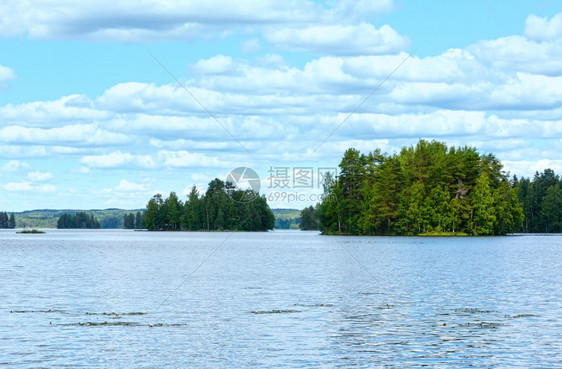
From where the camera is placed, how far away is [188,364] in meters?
26.7

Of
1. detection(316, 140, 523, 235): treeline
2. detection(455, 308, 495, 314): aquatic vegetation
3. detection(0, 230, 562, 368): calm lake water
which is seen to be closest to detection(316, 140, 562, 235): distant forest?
detection(316, 140, 523, 235): treeline

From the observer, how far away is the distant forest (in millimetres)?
181625

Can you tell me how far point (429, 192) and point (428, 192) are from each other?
0.64 meters

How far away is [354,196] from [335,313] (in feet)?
523

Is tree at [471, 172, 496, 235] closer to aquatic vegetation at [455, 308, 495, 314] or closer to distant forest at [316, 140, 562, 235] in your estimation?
distant forest at [316, 140, 562, 235]

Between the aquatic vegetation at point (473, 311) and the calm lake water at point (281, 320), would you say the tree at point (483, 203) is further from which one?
the aquatic vegetation at point (473, 311)

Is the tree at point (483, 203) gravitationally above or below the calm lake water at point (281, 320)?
above

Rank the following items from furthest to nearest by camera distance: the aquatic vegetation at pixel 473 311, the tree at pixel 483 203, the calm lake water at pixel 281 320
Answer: the tree at pixel 483 203, the aquatic vegetation at pixel 473 311, the calm lake water at pixel 281 320

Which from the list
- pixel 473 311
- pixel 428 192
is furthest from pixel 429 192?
pixel 473 311

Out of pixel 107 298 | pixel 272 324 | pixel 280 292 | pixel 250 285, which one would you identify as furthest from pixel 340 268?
pixel 272 324

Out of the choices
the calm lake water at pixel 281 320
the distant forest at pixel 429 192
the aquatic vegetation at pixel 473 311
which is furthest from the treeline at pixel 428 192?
the aquatic vegetation at pixel 473 311

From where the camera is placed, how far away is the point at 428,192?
186000 millimetres

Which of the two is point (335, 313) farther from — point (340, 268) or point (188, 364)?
point (340, 268)

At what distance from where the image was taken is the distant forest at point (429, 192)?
182m
